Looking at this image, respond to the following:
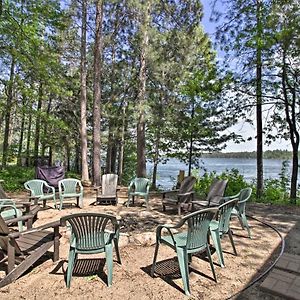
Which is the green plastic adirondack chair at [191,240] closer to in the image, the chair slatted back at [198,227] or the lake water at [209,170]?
the chair slatted back at [198,227]

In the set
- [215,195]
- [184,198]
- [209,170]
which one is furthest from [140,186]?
[209,170]

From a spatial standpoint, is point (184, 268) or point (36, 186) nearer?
point (184, 268)

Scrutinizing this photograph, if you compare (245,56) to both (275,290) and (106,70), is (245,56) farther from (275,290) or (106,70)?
(106,70)

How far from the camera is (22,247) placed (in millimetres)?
2877

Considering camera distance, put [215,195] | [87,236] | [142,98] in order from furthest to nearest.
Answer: [142,98] → [215,195] → [87,236]

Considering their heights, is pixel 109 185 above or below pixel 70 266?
above

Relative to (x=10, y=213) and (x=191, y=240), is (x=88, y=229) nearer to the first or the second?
(x=191, y=240)

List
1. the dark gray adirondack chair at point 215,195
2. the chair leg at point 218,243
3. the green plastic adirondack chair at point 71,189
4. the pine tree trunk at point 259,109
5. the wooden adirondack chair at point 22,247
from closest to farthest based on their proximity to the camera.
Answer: the wooden adirondack chair at point 22,247 < the chair leg at point 218,243 < the dark gray adirondack chair at point 215,195 < the green plastic adirondack chair at point 71,189 < the pine tree trunk at point 259,109

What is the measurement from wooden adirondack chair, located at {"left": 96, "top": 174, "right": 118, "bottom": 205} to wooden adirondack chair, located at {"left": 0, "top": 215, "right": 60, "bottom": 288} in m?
2.87

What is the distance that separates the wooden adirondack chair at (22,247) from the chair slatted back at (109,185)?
10.4ft

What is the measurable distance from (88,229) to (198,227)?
1.12 metres

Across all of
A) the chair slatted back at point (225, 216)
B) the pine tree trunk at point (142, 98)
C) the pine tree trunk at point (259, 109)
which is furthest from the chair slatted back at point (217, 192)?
the pine tree trunk at point (142, 98)

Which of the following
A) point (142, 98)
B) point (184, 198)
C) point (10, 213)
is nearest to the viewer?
point (10, 213)

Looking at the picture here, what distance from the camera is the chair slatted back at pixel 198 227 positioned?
2.56m
